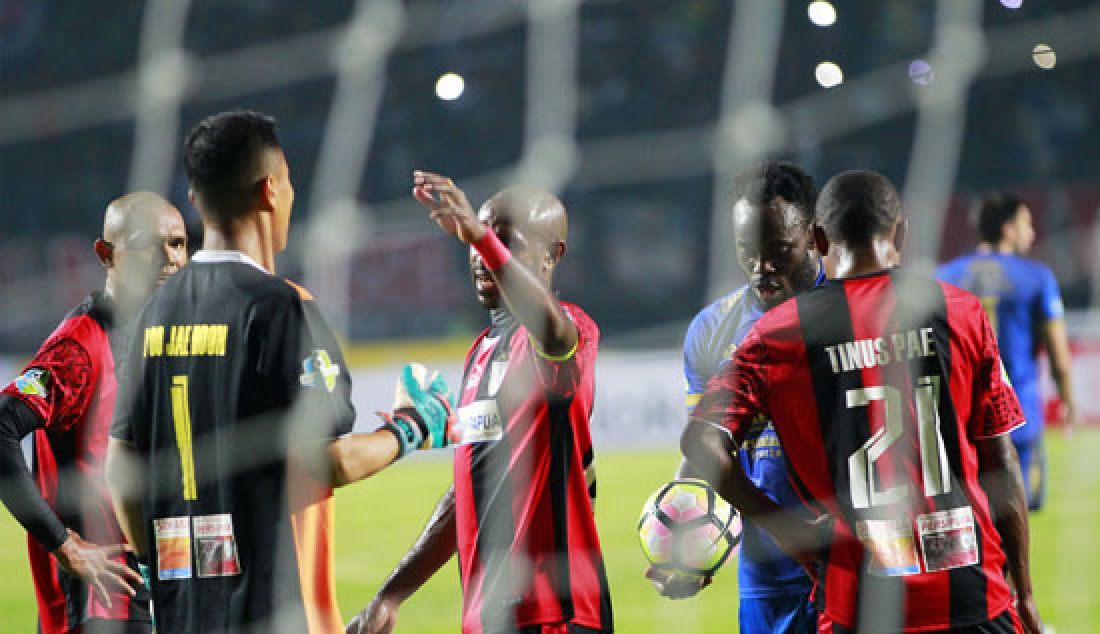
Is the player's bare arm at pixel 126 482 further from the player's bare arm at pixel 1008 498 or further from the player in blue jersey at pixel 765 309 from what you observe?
the player's bare arm at pixel 1008 498

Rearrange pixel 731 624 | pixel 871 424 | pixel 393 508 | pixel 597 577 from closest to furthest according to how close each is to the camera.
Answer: pixel 871 424, pixel 597 577, pixel 731 624, pixel 393 508

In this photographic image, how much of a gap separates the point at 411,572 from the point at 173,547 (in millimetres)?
764

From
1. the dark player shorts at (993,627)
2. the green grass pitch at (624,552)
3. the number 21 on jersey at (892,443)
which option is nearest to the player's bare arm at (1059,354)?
the green grass pitch at (624,552)

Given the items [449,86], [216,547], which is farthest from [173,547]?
[449,86]

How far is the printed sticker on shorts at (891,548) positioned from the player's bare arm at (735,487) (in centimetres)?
10

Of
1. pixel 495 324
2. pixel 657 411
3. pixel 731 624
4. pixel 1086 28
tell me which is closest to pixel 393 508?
pixel 657 411

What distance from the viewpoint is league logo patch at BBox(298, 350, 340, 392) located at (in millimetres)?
2373

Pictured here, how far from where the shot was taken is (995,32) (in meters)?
18.2

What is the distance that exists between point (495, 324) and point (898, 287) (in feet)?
3.27

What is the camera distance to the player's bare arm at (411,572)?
3062mm

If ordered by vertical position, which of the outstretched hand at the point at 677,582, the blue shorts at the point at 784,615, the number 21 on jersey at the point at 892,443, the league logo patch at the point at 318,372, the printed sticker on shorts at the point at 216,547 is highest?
the league logo patch at the point at 318,372

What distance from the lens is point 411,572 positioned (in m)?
3.12

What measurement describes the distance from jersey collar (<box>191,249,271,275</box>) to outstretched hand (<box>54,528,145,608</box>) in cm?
91

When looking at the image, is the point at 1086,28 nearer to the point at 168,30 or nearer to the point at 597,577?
the point at 168,30
